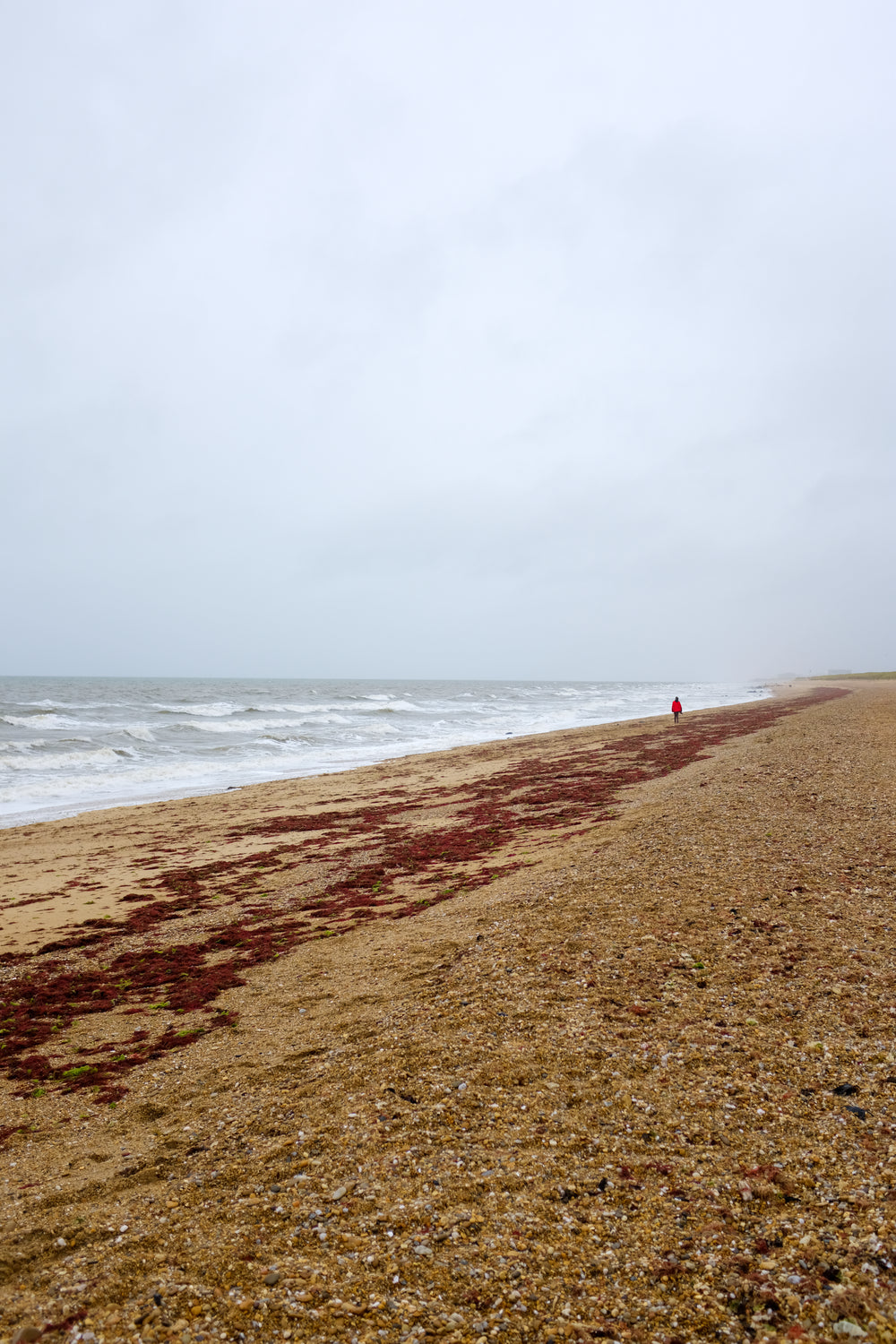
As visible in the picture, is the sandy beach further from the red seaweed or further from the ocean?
the ocean

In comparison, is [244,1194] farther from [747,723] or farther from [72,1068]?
[747,723]

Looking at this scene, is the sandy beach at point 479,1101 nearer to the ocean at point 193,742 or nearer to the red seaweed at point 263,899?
the red seaweed at point 263,899

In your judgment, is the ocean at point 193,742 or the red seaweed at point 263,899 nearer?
the red seaweed at point 263,899

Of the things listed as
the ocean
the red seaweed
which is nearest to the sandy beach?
the red seaweed

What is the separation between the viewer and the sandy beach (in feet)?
10.6

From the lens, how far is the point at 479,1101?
4727 millimetres

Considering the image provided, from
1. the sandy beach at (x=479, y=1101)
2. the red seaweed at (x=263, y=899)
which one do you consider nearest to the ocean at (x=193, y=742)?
the red seaweed at (x=263, y=899)

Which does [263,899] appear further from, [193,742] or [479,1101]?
[193,742]

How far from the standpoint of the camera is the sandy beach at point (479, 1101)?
3.24m

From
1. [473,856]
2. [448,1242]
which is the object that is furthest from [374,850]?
[448,1242]

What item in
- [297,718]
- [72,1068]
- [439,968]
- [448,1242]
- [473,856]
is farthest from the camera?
[297,718]

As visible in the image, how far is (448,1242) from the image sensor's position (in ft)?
11.6

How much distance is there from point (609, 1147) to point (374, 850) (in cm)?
1027

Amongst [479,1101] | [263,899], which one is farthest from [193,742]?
[479,1101]
